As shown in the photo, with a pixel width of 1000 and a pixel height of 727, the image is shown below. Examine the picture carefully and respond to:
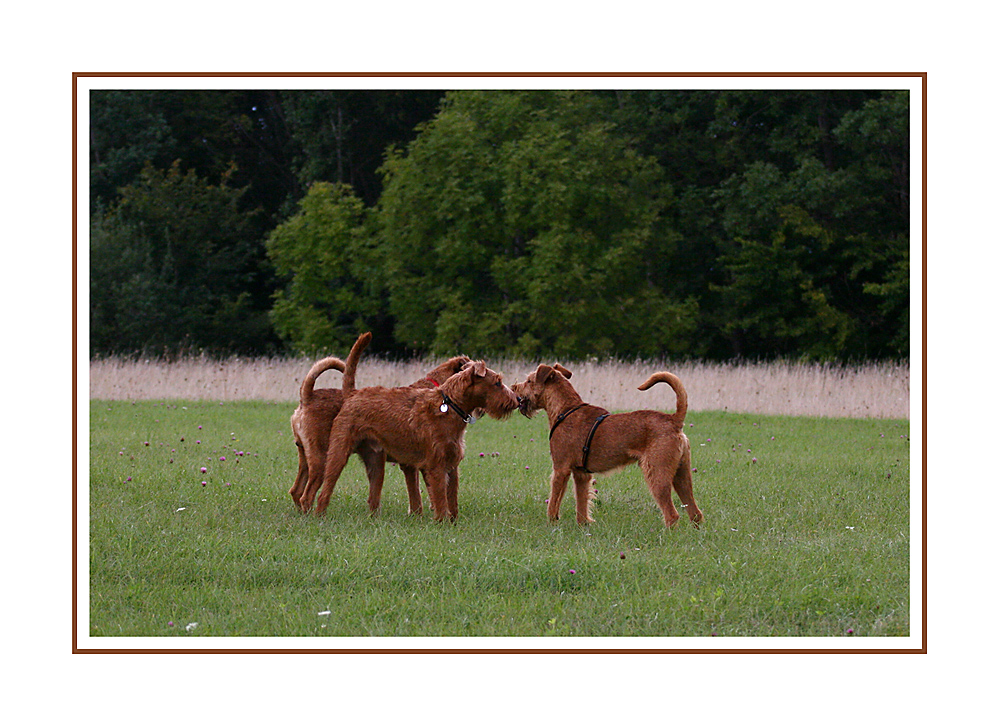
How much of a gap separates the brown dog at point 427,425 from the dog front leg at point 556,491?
66 cm

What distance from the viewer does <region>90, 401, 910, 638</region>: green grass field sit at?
5.09m

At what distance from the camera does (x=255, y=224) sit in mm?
34000

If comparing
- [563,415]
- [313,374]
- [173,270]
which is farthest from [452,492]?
[173,270]

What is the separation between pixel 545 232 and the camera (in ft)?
83.4

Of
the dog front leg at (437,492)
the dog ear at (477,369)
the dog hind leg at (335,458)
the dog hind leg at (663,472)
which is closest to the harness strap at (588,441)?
the dog hind leg at (663,472)

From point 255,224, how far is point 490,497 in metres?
27.8

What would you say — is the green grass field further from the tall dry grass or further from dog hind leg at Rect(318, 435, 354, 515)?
the tall dry grass

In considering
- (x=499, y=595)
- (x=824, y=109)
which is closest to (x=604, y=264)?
(x=824, y=109)

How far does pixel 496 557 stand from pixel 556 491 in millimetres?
1473

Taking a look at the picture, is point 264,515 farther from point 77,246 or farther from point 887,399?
point 887,399

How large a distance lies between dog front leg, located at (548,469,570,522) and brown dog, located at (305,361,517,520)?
66 centimetres

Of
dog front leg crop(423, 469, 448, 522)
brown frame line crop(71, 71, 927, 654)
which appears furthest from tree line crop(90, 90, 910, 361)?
brown frame line crop(71, 71, 927, 654)

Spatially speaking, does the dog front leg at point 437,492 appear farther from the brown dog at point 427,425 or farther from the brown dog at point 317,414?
the brown dog at point 317,414

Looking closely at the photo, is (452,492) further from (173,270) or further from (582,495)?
(173,270)
